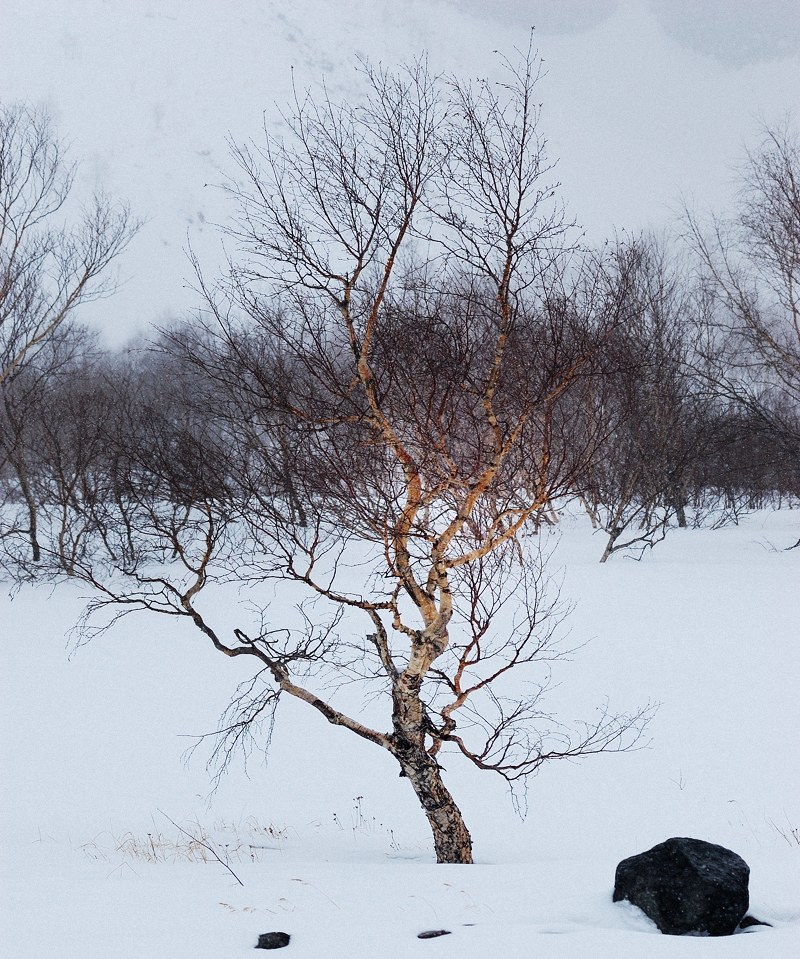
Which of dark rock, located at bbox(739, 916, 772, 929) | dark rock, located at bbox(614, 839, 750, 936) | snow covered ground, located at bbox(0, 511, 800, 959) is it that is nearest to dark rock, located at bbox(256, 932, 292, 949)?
snow covered ground, located at bbox(0, 511, 800, 959)

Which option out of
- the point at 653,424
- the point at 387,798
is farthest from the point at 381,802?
the point at 653,424

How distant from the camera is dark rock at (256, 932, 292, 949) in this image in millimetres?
3324

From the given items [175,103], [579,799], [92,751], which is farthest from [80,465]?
[175,103]

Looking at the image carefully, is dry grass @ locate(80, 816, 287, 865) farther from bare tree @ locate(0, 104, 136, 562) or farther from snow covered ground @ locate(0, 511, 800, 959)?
bare tree @ locate(0, 104, 136, 562)

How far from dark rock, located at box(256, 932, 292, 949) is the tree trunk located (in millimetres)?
2830

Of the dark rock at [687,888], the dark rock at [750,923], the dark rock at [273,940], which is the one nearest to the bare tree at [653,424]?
the dark rock at [687,888]

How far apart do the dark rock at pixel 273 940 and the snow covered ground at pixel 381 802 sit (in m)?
0.07

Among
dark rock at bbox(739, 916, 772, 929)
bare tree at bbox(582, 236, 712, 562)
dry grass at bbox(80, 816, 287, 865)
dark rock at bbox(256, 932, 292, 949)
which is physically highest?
bare tree at bbox(582, 236, 712, 562)

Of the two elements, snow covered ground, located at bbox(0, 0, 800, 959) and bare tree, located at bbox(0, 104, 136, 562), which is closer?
snow covered ground, located at bbox(0, 0, 800, 959)

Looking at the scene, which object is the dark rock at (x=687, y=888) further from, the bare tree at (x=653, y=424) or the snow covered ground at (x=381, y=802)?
the bare tree at (x=653, y=424)

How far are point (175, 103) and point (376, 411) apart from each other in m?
176

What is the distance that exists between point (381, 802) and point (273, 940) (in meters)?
5.81

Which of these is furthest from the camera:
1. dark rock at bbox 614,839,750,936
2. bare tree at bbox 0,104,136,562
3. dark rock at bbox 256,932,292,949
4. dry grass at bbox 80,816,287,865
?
bare tree at bbox 0,104,136,562

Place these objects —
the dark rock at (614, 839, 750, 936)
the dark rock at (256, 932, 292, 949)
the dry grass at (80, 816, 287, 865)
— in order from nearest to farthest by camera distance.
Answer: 1. the dark rock at (256, 932, 292, 949)
2. the dark rock at (614, 839, 750, 936)
3. the dry grass at (80, 816, 287, 865)
